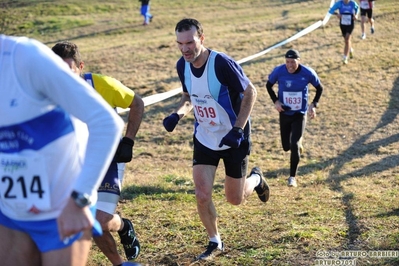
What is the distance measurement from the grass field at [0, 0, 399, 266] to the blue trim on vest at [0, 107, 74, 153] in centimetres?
263

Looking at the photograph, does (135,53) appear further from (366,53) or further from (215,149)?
(215,149)

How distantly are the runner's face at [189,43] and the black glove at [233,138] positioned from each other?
2.22ft

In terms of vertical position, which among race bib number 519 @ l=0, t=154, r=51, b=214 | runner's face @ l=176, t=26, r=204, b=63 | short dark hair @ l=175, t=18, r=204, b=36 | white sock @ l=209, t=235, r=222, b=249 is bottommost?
white sock @ l=209, t=235, r=222, b=249

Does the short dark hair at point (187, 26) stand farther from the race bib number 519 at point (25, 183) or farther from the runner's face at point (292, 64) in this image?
the runner's face at point (292, 64)

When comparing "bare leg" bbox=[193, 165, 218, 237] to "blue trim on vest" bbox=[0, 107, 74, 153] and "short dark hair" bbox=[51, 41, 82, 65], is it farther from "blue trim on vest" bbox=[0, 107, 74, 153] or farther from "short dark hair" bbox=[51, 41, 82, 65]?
"blue trim on vest" bbox=[0, 107, 74, 153]

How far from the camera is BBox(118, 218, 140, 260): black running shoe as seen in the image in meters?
4.82

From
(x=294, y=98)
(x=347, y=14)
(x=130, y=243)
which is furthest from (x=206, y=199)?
(x=347, y=14)

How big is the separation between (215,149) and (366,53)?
12356 mm

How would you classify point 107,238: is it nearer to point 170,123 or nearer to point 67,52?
point 170,123

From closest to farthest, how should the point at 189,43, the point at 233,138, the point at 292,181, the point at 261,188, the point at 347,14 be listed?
1. the point at 233,138
2. the point at 189,43
3. the point at 261,188
4. the point at 292,181
5. the point at 347,14

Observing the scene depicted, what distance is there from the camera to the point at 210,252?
5.09 m

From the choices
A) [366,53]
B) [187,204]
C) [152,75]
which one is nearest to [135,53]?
[152,75]

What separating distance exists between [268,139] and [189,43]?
22.0 ft

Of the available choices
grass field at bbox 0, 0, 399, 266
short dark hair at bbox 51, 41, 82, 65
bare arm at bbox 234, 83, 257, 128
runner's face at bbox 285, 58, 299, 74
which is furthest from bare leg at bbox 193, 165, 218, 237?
runner's face at bbox 285, 58, 299, 74
